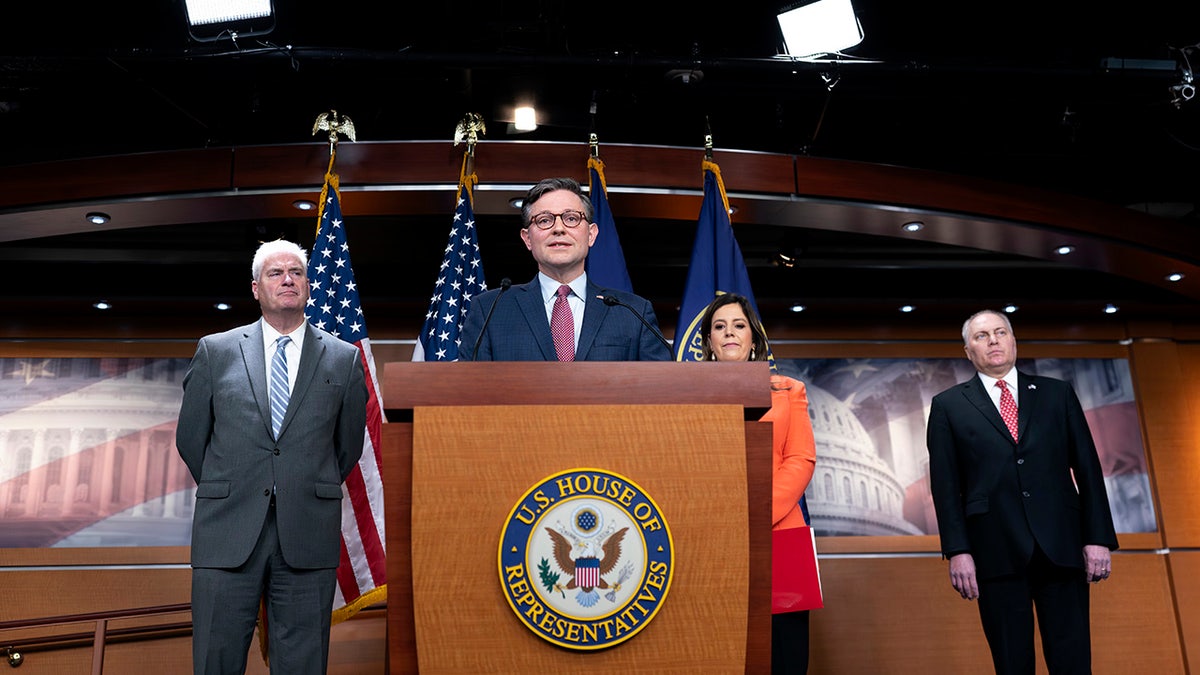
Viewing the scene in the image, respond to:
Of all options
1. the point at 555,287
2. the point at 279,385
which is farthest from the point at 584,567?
the point at 279,385

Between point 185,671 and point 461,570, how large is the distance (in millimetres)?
4773

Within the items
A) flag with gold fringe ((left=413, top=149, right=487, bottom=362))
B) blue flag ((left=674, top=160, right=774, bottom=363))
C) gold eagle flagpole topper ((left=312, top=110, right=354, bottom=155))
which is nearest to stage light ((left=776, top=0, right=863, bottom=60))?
blue flag ((left=674, top=160, right=774, bottom=363))

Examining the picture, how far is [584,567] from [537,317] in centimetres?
83

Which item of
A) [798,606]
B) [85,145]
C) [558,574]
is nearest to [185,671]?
[85,145]

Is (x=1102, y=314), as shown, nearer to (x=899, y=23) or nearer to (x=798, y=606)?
(x=899, y=23)

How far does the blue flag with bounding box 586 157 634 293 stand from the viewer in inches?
169

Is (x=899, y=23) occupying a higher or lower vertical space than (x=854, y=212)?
higher

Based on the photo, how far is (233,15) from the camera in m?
3.99

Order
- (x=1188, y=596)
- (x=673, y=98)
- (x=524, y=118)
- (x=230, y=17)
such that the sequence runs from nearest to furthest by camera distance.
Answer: (x=230, y=17) < (x=524, y=118) < (x=673, y=98) < (x=1188, y=596)

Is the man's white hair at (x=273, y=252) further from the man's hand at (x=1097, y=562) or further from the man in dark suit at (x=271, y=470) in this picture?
the man's hand at (x=1097, y=562)

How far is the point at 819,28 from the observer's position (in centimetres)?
425

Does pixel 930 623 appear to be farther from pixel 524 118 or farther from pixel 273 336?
pixel 273 336

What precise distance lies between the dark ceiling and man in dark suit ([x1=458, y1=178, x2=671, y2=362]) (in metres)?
2.22

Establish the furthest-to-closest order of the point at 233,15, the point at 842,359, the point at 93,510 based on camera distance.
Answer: the point at 842,359
the point at 93,510
the point at 233,15
